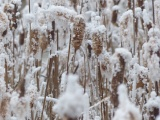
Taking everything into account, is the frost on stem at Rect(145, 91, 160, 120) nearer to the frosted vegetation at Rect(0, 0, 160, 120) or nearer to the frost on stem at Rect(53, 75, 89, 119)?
the frosted vegetation at Rect(0, 0, 160, 120)

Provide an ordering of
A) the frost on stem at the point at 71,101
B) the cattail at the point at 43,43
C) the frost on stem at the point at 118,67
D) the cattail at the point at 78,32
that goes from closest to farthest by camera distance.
Result: 1. the frost on stem at the point at 71,101
2. the frost on stem at the point at 118,67
3. the cattail at the point at 78,32
4. the cattail at the point at 43,43

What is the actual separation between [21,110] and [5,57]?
0.43 metres

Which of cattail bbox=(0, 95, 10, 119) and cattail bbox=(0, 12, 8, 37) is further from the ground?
cattail bbox=(0, 12, 8, 37)

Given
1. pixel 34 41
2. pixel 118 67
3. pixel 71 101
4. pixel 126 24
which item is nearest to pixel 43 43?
pixel 34 41

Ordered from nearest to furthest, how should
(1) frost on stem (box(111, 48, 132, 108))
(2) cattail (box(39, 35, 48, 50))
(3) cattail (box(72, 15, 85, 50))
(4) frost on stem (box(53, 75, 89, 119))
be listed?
(4) frost on stem (box(53, 75, 89, 119)) < (1) frost on stem (box(111, 48, 132, 108)) < (3) cattail (box(72, 15, 85, 50)) < (2) cattail (box(39, 35, 48, 50))

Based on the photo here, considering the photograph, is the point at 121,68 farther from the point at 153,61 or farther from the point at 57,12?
the point at 57,12

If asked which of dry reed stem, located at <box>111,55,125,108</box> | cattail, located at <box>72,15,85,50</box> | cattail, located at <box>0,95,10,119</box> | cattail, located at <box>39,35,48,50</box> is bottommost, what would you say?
cattail, located at <box>0,95,10,119</box>

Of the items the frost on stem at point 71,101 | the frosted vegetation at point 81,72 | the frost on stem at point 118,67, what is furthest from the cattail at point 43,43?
the frost on stem at point 71,101

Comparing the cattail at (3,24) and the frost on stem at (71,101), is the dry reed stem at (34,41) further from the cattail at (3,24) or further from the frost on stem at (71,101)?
the frost on stem at (71,101)

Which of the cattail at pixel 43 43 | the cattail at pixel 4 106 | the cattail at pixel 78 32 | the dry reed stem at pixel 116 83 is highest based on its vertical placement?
the cattail at pixel 78 32

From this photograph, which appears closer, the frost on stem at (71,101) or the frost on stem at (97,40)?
the frost on stem at (71,101)

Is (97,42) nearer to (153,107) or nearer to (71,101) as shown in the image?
(153,107)

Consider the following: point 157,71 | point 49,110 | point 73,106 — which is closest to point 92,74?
point 49,110

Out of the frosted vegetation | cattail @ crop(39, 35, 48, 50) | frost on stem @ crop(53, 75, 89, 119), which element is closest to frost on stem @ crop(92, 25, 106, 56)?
the frosted vegetation
